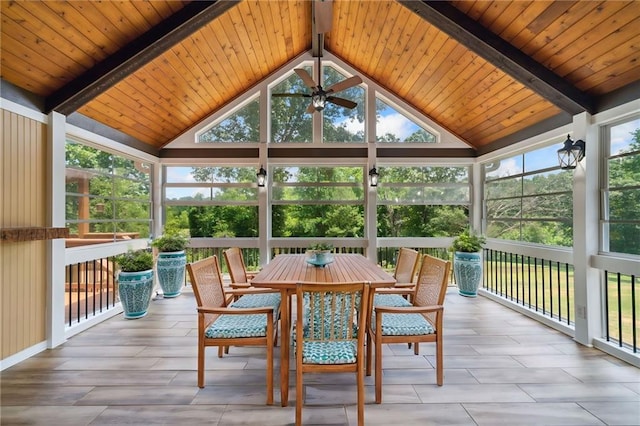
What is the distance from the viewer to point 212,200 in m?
5.73

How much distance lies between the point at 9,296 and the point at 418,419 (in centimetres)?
379

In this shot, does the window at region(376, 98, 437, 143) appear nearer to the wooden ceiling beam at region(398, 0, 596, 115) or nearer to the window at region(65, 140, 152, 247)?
the wooden ceiling beam at region(398, 0, 596, 115)

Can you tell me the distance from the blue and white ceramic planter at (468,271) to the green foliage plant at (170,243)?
4780 mm

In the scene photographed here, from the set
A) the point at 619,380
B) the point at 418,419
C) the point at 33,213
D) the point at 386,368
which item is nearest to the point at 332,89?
the point at 386,368

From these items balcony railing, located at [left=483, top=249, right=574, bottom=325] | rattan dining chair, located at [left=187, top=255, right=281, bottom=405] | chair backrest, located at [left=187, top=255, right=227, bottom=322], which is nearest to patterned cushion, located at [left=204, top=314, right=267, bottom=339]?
rattan dining chair, located at [left=187, top=255, right=281, bottom=405]

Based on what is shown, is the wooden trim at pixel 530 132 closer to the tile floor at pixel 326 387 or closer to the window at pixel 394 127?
the window at pixel 394 127

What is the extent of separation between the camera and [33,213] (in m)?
3.13

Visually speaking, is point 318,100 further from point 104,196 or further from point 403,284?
point 104,196

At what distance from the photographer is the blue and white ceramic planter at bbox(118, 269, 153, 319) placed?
399 centimetres

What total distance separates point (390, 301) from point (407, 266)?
482 millimetres

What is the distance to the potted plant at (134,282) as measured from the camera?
3.99 meters

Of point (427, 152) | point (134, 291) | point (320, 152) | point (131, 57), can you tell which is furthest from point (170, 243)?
point (427, 152)

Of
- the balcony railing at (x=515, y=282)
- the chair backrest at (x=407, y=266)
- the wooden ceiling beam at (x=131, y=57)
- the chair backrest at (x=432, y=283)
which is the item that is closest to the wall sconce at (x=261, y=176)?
the balcony railing at (x=515, y=282)

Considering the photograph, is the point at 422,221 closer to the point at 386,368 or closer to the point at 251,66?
the point at 386,368
